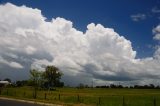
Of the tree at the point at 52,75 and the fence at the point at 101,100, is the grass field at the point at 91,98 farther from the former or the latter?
the tree at the point at 52,75

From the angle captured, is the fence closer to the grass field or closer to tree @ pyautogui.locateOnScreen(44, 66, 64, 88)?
the grass field

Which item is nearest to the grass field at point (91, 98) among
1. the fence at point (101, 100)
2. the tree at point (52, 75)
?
the fence at point (101, 100)

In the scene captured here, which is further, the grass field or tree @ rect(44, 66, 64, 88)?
tree @ rect(44, 66, 64, 88)

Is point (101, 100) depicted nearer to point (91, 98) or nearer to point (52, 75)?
point (91, 98)

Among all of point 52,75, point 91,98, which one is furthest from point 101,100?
point 52,75

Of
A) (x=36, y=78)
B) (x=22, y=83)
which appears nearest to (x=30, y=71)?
(x=36, y=78)

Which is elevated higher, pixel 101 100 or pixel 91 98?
pixel 91 98

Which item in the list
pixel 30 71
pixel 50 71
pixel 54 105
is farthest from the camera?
pixel 50 71

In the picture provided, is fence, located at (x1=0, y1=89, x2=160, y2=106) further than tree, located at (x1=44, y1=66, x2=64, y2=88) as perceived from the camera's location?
No

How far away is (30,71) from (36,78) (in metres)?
2.62

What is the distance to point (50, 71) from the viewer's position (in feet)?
491

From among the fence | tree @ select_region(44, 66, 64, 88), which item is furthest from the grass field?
tree @ select_region(44, 66, 64, 88)

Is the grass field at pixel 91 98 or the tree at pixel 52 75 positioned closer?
the grass field at pixel 91 98

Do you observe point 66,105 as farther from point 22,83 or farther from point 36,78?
point 22,83
